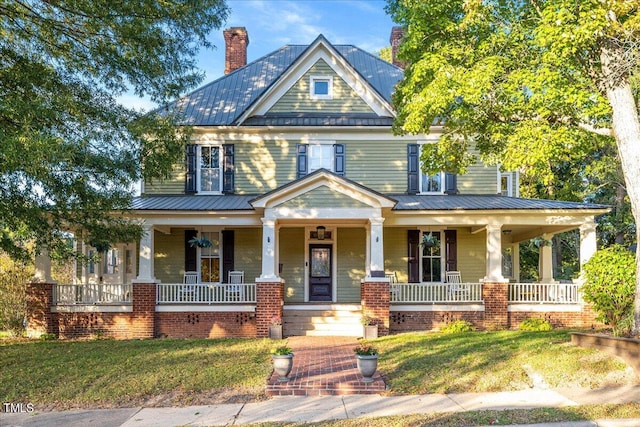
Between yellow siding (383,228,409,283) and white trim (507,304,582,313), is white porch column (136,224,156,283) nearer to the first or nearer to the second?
yellow siding (383,228,409,283)

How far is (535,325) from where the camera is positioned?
13508 mm

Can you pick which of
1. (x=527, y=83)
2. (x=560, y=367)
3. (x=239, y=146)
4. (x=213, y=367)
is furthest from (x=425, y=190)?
(x=213, y=367)

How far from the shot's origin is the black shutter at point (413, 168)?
16297mm

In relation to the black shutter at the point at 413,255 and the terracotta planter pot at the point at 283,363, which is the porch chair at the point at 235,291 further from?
the terracotta planter pot at the point at 283,363

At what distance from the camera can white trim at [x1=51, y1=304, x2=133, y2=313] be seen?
44.9 ft

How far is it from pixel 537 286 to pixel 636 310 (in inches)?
215

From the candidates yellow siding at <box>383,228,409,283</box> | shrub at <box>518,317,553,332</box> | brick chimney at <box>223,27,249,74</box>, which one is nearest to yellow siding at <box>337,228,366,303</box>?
yellow siding at <box>383,228,409,283</box>

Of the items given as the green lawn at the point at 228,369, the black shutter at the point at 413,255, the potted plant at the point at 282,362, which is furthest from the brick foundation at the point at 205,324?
the potted plant at the point at 282,362

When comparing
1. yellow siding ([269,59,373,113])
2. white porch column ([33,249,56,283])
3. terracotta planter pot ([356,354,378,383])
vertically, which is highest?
A: yellow siding ([269,59,373,113])

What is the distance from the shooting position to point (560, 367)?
8.42 m

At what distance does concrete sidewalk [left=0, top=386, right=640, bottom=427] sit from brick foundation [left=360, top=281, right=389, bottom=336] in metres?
5.42

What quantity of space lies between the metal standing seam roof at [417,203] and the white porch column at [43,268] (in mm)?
2802

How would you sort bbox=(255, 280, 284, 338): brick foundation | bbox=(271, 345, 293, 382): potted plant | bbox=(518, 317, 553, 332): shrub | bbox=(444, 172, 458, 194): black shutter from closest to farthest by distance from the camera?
bbox=(271, 345, 293, 382): potted plant
bbox=(255, 280, 284, 338): brick foundation
bbox=(518, 317, 553, 332): shrub
bbox=(444, 172, 458, 194): black shutter

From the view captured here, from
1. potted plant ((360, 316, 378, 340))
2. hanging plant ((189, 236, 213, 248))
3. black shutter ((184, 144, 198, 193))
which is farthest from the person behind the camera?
black shutter ((184, 144, 198, 193))
